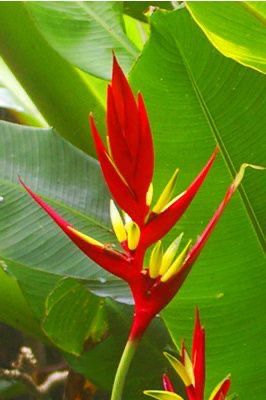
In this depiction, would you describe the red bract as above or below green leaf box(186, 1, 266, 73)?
below

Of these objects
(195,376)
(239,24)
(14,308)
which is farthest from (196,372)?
(14,308)

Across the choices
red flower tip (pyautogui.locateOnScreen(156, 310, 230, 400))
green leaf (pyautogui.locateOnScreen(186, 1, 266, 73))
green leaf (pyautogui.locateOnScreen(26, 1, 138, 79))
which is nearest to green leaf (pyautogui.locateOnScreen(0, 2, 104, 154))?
green leaf (pyautogui.locateOnScreen(26, 1, 138, 79))

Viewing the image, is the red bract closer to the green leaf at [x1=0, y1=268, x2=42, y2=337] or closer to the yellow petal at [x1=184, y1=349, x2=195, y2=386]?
the yellow petal at [x1=184, y1=349, x2=195, y2=386]

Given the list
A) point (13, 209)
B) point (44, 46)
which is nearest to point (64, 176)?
point (13, 209)

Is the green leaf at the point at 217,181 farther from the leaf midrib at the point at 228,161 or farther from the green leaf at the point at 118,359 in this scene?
the green leaf at the point at 118,359

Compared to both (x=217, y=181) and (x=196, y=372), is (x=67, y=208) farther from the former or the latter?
(x=196, y=372)

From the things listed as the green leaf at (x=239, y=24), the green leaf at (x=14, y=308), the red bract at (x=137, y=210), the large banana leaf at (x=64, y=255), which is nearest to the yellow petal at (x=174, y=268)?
the red bract at (x=137, y=210)
